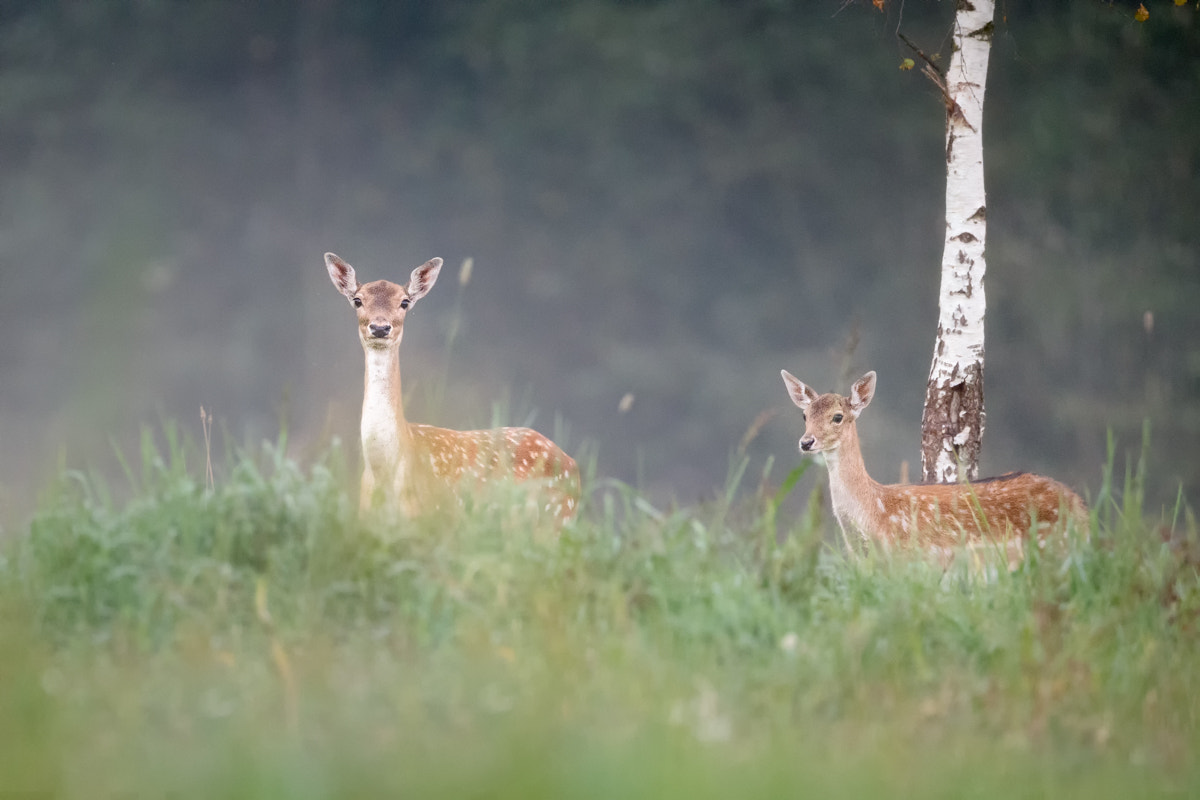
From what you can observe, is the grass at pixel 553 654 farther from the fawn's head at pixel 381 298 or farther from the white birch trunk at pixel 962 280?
the white birch trunk at pixel 962 280

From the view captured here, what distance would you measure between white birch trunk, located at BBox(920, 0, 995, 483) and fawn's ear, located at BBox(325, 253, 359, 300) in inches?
115

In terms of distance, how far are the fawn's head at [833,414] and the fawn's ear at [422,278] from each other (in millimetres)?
1907

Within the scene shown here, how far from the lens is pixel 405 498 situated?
499cm

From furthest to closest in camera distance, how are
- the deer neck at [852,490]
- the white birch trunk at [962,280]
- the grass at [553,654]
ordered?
1. the white birch trunk at [962,280]
2. the deer neck at [852,490]
3. the grass at [553,654]

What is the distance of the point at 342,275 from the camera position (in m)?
6.62

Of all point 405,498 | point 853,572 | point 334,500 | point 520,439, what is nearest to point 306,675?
point 334,500

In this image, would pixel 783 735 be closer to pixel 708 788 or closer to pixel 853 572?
pixel 708 788

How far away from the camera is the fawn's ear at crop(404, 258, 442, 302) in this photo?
6617 mm

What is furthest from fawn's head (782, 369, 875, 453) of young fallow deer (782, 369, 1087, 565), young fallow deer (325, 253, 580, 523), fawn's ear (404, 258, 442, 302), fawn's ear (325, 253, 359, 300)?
fawn's ear (325, 253, 359, 300)

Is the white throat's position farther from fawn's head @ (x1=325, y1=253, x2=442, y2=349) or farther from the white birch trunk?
the white birch trunk

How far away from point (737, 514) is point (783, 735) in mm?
1279

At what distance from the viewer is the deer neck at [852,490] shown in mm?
6797

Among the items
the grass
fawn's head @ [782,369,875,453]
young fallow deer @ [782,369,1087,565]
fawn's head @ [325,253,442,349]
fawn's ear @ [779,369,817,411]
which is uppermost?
fawn's head @ [325,253,442,349]

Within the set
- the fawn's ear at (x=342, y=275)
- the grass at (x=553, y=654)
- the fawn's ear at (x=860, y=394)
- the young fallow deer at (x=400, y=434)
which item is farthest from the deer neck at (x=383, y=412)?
the fawn's ear at (x=860, y=394)
